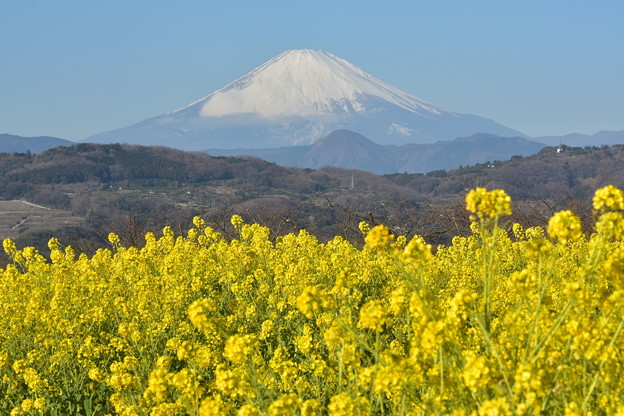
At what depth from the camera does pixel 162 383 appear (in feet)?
14.8

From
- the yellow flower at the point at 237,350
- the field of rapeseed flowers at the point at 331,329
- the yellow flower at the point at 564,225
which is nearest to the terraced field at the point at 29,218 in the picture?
the field of rapeseed flowers at the point at 331,329

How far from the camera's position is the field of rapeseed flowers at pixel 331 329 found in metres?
3.54

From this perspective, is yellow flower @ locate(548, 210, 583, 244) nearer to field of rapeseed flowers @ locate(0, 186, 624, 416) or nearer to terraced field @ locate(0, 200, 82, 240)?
field of rapeseed flowers @ locate(0, 186, 624, 416)

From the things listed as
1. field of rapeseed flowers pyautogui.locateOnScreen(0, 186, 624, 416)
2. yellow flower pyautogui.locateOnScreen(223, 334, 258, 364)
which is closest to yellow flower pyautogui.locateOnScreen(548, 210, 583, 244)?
field of rapeseed flowers pyautogui.locateOnScreen(0, 186, 624, 416)

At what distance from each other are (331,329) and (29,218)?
183701mm

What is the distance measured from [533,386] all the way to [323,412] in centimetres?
319

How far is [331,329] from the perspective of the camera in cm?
445

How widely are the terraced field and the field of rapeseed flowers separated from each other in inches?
5553

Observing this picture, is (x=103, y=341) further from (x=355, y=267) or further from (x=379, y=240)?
(x=379, y=240)

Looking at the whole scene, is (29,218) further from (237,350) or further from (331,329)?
(237,350)

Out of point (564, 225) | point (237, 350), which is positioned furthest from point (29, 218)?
point (564, 225)

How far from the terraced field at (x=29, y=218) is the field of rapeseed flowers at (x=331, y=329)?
141048 mm

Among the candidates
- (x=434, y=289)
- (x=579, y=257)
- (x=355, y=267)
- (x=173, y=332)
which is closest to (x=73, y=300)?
(x=173, y=332)

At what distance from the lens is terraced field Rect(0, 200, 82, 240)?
150m
